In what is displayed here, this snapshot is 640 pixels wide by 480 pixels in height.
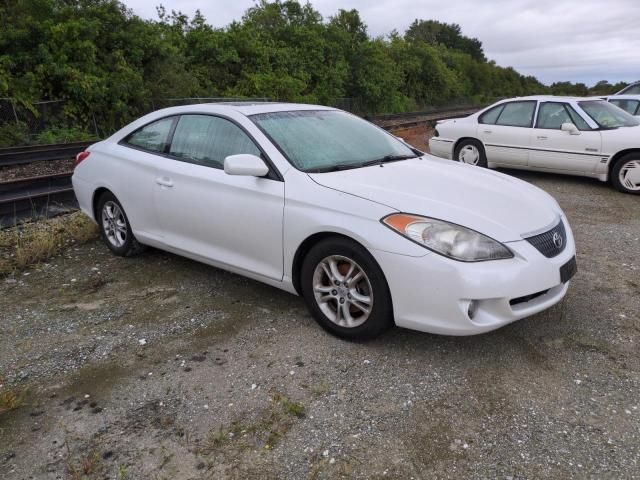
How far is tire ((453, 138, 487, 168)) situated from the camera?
31.7ft

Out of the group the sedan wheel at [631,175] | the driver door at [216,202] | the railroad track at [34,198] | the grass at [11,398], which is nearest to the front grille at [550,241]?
the driver door at [216,202]

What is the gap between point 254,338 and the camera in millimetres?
3727

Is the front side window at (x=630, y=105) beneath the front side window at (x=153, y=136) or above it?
above

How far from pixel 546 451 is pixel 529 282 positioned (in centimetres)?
100

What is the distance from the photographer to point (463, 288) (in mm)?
3061

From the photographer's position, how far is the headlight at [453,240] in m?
3.13

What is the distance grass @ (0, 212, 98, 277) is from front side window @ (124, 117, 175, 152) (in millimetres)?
1416

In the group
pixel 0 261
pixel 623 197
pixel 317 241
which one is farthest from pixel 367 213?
pixel 623 197

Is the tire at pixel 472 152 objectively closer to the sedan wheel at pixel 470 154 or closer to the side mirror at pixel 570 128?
the sedan wheel at pixel 470 154

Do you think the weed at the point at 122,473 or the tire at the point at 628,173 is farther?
the tire at the point at 628,173

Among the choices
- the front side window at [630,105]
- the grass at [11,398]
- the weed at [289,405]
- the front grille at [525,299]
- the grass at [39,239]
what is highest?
the front side window at [630,105]

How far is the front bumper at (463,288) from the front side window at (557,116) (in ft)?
19.6

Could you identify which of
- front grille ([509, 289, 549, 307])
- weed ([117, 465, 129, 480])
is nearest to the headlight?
front grille ([509, 289, 549, 307])

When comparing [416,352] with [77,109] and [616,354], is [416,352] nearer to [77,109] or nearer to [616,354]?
[616,354]
